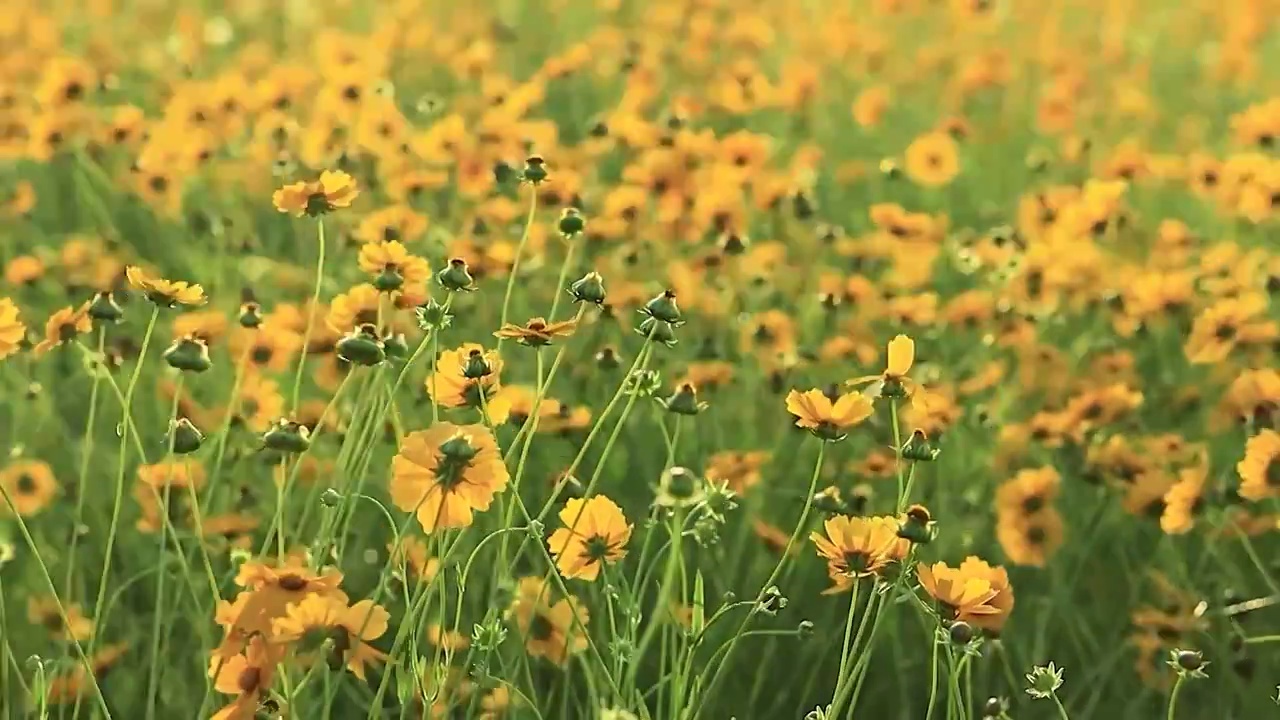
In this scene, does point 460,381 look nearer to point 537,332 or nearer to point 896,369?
point 537,332

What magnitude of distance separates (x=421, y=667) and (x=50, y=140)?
147cm

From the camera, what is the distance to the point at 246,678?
90 cm

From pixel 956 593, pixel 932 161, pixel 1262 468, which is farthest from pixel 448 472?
pixel 932 161

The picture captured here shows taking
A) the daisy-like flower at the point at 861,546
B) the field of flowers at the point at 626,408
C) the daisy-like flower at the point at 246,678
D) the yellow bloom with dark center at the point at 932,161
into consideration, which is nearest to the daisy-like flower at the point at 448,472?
the field of flowers at the point at 626,408

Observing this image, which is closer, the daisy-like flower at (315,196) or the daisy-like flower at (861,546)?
the daisy-like flower at (861,546)

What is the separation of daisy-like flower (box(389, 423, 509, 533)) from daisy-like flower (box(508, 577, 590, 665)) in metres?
0.22

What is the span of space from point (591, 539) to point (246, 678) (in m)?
0.26

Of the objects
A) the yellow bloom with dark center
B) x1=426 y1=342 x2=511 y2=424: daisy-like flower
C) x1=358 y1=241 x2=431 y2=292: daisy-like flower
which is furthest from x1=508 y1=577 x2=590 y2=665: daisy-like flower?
the yellow bloom with dark center

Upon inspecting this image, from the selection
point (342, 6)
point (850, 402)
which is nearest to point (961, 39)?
point (342, 6)

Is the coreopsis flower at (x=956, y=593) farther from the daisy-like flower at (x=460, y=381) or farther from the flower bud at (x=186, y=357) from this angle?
the flower bud at (x=186, y=357)

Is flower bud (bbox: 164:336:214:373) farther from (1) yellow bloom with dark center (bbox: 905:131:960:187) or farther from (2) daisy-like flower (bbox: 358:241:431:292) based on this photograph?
(1) yellow bloom with dark center (bbox: 905:131:960:187)

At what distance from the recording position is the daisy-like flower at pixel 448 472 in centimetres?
91

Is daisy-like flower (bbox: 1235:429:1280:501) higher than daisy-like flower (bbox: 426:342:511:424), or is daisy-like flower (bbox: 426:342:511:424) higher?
daisy-like flower (bbox: 426:342:511:424)

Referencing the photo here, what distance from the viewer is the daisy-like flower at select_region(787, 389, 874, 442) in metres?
1.03
